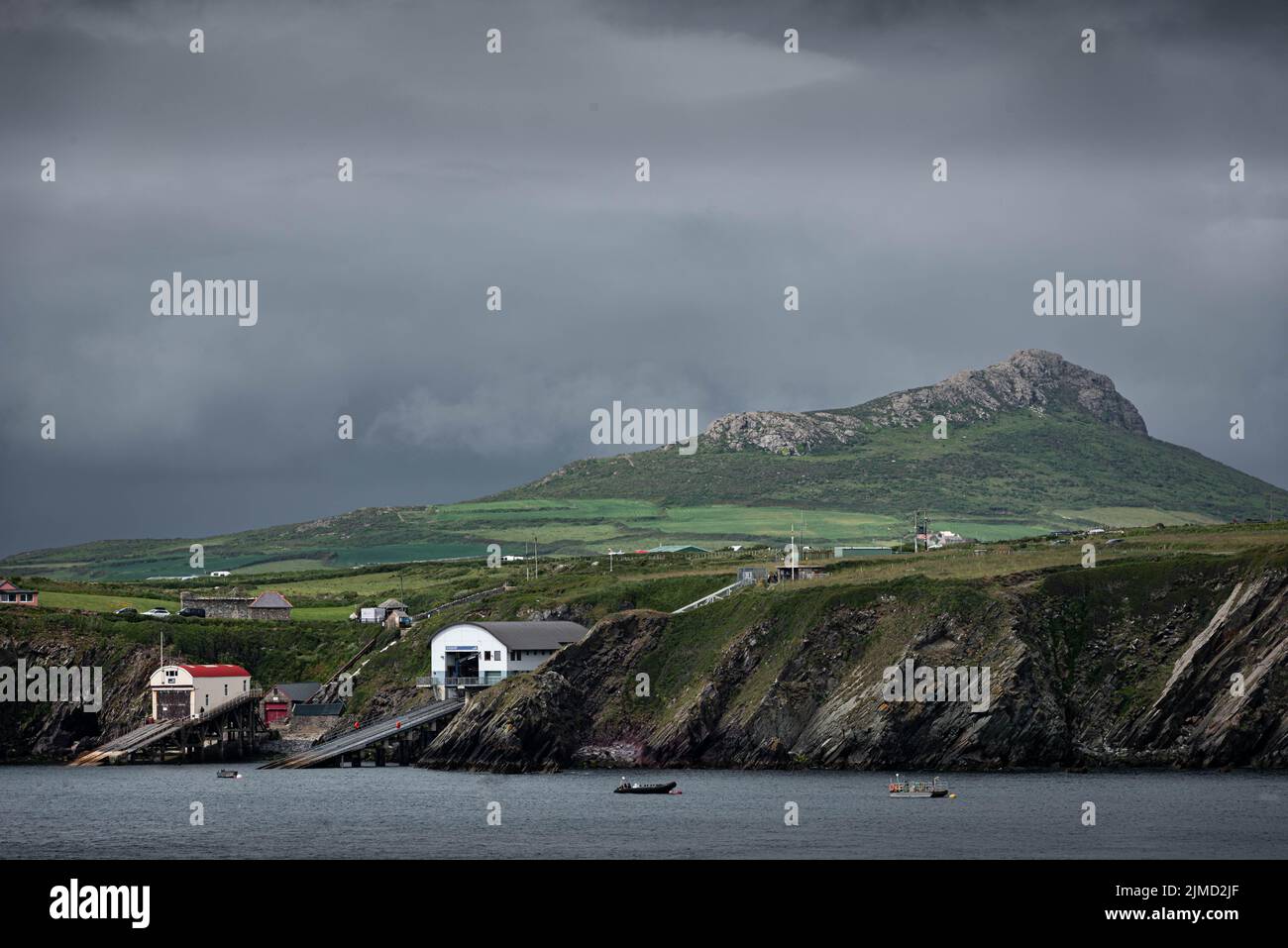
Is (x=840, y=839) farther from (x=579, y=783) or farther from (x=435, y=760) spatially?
(x=435, y=760)

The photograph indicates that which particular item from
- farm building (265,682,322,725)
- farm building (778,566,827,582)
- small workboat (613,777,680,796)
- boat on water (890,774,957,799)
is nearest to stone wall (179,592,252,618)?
farm building (265,682,322,725)

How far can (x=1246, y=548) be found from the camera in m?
137

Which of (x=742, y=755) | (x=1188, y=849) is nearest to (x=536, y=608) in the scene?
(x=742, y=755)

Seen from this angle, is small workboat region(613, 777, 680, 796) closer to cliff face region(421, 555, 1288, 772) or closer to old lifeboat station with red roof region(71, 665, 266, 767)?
cliff face region(421, 555, 1288, 772)

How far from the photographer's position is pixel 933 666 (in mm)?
125938

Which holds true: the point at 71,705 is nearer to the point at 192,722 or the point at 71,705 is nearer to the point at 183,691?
the point at 183,691

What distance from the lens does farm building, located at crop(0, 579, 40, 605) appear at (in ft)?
591

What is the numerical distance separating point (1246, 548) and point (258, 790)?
7870 cm
